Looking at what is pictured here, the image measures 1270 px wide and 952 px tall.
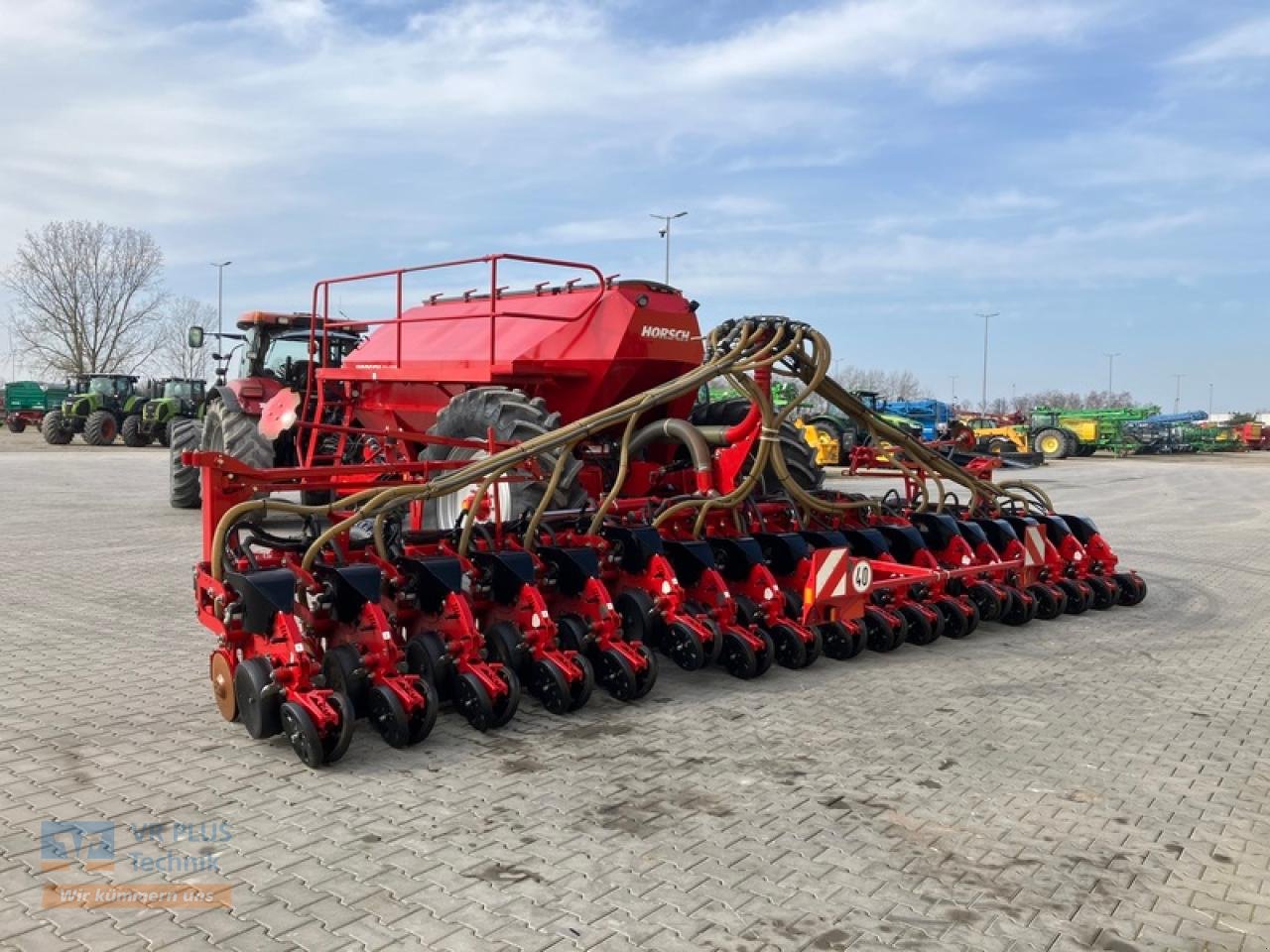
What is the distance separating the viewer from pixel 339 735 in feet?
13.9

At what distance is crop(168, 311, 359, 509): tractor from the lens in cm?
1164

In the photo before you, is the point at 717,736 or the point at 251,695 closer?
the point at 251,695

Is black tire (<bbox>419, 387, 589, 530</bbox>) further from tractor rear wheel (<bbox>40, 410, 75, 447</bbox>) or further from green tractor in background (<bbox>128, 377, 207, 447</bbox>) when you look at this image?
tractor rear wheel (<bbox>40, 410, 75, 447</bbox>)

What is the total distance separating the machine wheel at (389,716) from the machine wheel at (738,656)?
80.1 inches

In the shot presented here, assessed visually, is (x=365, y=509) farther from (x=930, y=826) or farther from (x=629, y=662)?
(x=930, y=826)

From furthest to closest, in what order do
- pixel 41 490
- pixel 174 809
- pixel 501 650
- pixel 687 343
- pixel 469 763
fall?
pixel 41 490 < pixel 687 343 < pixel 501 650 < pixel 469 763 < pixel 174 809

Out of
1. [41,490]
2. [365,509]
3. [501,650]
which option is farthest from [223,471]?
[41,490]

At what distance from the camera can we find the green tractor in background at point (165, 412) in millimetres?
31266

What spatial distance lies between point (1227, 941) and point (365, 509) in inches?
154

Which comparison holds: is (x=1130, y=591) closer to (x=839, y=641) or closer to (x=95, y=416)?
(x=839, y=641)

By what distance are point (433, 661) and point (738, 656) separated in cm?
178

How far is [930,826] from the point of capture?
3842mm

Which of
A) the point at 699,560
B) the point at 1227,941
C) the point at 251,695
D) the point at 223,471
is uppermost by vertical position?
the point at 223,471

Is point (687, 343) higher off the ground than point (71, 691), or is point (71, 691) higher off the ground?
point (687, 343)
